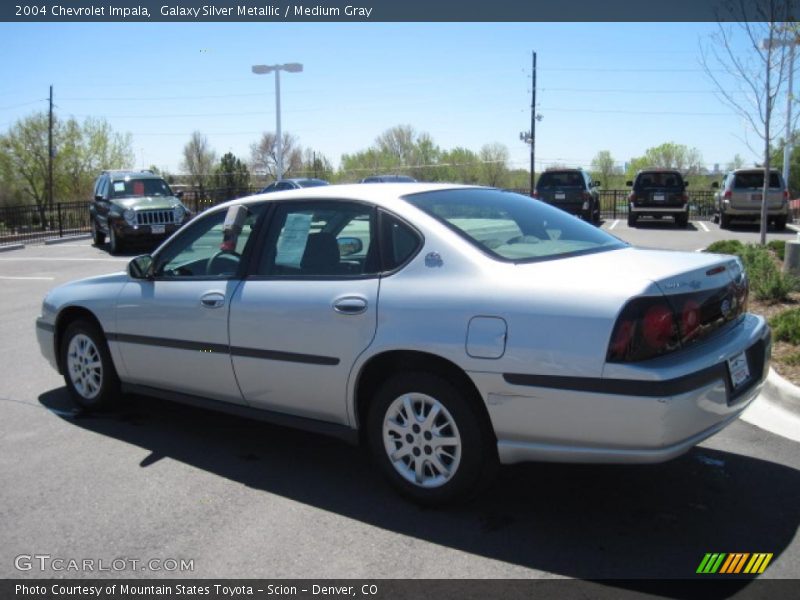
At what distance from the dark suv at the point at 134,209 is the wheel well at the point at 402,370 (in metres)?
15.6

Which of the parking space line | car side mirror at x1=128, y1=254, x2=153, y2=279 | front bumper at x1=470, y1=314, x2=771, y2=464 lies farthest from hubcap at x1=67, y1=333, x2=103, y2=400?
the parking space line

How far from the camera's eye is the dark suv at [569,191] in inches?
858

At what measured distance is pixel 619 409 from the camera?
126 inches

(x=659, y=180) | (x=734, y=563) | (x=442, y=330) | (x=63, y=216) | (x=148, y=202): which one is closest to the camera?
(x=734, y=563)

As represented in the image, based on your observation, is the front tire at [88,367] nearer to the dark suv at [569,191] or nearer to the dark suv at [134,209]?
the dark suv at [134,209]

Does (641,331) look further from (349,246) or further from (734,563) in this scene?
(349,246)

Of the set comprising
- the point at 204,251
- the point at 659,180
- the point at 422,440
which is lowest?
the point at 422,440

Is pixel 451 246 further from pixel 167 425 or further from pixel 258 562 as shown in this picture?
pixel 167 425

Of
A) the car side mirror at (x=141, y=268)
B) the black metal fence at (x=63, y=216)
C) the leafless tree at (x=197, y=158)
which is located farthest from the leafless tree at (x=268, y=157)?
the car side mirror at (x=141, y=268)

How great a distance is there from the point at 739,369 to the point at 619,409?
2.80ft

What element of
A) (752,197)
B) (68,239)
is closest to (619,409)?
(752,197)

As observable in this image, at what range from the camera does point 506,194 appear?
15.9 feet

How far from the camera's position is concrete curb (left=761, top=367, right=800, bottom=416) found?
198 inches

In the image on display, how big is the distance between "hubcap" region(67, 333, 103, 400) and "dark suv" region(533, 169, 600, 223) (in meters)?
17.7
